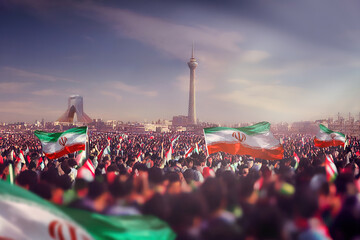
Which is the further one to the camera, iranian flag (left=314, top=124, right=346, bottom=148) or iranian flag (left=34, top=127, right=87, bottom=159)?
iranian flag (left=314, top=124, right=346, bottom=148)

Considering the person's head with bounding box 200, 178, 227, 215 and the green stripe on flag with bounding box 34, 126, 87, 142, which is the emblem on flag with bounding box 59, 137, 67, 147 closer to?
the green stripe on flag with bounding box 34, 126, 87, 142

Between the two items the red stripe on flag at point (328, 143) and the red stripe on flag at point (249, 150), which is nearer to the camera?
the red stripe on flag at point (249, 150)

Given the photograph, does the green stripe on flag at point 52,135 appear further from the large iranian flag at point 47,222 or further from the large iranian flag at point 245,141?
the large iranian flag at point 47,222

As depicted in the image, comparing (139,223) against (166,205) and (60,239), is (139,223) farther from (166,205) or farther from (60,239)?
(60,239)

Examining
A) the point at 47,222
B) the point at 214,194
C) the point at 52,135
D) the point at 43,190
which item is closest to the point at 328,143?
the point at 52,135

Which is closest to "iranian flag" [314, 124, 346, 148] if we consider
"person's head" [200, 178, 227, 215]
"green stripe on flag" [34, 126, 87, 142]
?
"green stripe on flag" [34, 126, 87, 142]

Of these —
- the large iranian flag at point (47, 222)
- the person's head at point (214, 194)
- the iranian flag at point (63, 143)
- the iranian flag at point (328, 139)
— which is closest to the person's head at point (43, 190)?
the large iranian flag at point (47, 222)

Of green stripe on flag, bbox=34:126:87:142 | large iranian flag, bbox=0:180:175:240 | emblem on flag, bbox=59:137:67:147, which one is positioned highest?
green stripe on flag, bbox=34:126:87:142
